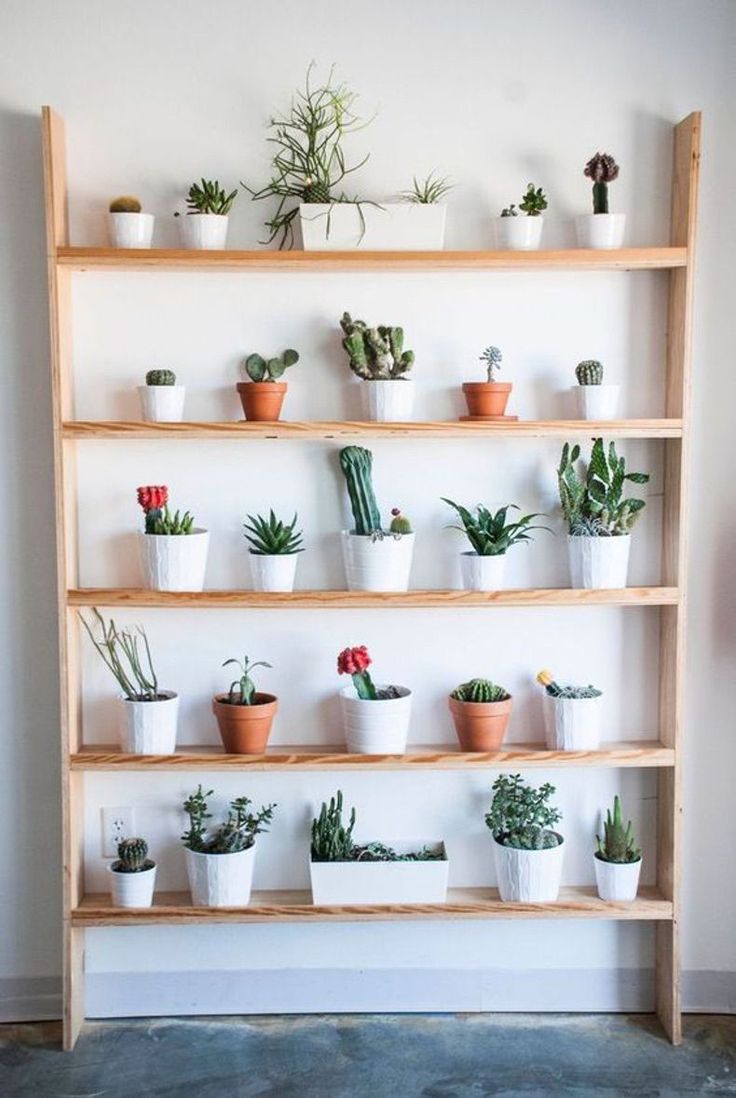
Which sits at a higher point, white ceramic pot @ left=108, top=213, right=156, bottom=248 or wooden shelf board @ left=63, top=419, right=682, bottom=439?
white ceramic pot @ left=108, top=213, right=156, bottom=248

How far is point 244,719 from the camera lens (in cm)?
288

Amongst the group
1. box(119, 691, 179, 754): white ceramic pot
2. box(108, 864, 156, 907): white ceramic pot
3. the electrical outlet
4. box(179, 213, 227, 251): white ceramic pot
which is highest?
box(179, 213, 227, 251): white ceramic pot

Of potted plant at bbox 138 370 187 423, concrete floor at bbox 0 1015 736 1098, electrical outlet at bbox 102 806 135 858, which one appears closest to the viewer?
concrete floor at bbox 0 1015 736 1098

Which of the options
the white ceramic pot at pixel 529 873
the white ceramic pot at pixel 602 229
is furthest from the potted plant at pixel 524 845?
the white ceramic pot at pixel 602 229

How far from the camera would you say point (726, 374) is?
301 centimetres

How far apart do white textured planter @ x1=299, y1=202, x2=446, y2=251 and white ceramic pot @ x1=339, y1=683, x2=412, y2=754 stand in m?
1.11

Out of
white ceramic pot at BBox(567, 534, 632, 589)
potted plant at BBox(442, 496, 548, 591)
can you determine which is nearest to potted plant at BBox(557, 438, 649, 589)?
white ceramic pot at BBox(567, 534, 632, 589)

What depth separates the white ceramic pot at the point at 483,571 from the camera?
9.43 ft

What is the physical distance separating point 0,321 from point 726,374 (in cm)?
185

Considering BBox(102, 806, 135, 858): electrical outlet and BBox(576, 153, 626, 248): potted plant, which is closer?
BBox(576, 153, 626, 248): potted plant

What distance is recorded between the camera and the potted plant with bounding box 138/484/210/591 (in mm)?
2826

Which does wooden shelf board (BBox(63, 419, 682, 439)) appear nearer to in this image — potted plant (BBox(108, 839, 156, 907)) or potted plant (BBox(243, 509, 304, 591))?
potted plant (BBox(243, 509, 304, 591))

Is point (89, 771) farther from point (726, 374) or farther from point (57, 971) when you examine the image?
point (726, 374)

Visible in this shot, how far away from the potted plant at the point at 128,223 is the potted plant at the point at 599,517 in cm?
117
